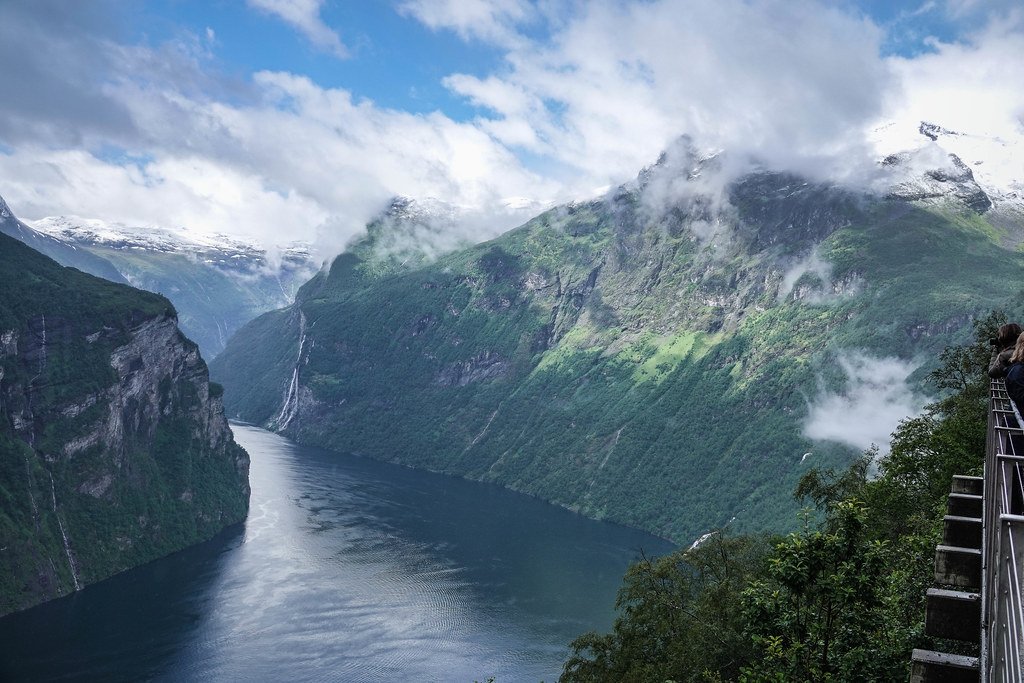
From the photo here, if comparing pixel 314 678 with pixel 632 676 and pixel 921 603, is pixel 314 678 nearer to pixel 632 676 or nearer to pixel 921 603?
pixel 632 676

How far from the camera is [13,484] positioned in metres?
149

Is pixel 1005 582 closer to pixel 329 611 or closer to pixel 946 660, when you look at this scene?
pixel 946 660

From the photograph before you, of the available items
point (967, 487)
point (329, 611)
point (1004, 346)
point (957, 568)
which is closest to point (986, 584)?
point (957, 568)

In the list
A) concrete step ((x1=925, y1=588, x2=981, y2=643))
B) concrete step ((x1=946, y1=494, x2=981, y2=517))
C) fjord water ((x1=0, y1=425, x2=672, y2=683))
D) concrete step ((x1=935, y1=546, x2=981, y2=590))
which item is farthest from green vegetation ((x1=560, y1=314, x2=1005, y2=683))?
fjord water ((x1=0, y1=425, x2=672, y2=683))

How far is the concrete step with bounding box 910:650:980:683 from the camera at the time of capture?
905 centimetres

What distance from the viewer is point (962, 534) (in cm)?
1350

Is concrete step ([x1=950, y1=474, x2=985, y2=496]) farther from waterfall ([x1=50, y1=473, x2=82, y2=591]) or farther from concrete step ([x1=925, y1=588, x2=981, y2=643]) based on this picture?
waterfall ([x1=50, y1=473, x2=82, y2=591])

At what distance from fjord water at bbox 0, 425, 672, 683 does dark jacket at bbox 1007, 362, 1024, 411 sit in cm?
10096

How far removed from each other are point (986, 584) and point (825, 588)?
12.6m

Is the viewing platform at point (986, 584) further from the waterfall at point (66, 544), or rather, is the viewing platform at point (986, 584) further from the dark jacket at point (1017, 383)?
the waterfall at point (66, 544)

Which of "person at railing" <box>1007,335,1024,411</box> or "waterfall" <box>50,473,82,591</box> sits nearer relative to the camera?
"person at railing" <box>1007,335,1024,411</box>

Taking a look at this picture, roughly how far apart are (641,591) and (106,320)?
174m

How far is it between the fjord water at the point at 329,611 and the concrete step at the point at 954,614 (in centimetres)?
10244

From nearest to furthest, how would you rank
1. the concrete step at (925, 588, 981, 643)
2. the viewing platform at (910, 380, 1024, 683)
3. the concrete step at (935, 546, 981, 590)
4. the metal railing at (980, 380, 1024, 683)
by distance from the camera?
the metal railing at (980, 380, 1024, 683)
the viewing platform at (910, 380, 1024, 683)
the concrete step at (925, 588, 981, 643)
the concrete step at (935, 546, 981, 590)
